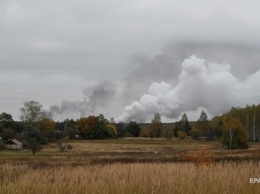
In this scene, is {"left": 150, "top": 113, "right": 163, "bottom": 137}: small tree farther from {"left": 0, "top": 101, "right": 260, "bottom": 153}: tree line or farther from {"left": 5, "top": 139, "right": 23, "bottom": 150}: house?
{"left": 5, "top": 139, "right": 23, "bottom": 150}: house

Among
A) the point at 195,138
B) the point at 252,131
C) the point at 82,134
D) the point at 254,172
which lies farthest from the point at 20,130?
the point at 254,172

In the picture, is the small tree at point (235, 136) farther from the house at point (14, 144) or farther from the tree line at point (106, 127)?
the house at point (14, 144)

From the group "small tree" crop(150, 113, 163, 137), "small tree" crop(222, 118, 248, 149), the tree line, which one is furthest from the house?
"small tree" crop(150, 113, 163, 137)

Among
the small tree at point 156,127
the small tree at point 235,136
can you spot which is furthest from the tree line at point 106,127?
the small tree at point 235,136

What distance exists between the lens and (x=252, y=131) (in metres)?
157

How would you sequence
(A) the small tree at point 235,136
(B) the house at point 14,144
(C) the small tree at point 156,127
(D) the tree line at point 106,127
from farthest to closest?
1. (C) the small tree at point 156,127
2. (D) the tree line at point 106,127
3. (B) the house at point 14,144
4. (A) the small tree at point 235,136

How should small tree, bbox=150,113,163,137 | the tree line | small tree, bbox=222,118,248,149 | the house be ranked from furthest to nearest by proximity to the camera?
small tree, bbox=150,113,163,137 < the tree line < the house < small tree, bbox=222,118,248,149

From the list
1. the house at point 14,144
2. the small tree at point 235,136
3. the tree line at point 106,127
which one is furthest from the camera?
the tree line at point 106,127

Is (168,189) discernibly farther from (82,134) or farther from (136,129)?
(136,129)

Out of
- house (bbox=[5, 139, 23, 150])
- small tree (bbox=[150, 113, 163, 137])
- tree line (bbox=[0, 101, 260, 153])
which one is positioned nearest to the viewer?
house (bbox=[5, 139, 23, 150])

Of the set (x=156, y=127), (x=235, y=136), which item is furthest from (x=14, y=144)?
(x=156, y=127)

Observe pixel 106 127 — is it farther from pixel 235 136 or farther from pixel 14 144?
pixel 235 136

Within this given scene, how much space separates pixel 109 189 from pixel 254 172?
174 inches

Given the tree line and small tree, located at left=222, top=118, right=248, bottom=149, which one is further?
the tree line
